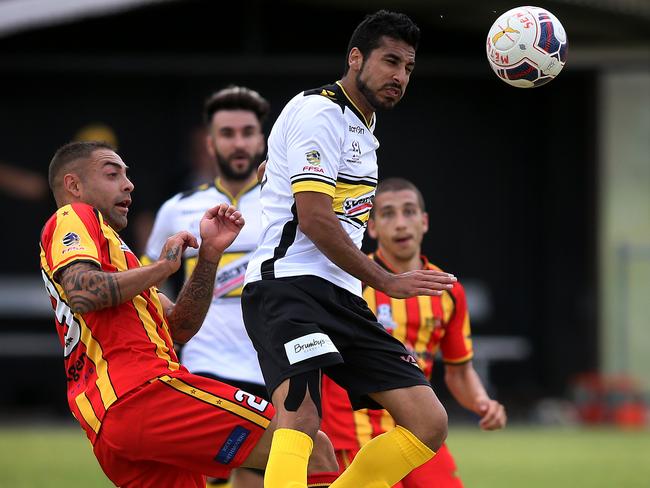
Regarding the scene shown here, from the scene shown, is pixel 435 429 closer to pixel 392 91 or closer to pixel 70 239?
pixel 392 91

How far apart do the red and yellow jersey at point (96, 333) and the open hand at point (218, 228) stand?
1.46 feet

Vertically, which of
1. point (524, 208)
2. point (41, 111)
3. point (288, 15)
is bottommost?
point (524, 208)

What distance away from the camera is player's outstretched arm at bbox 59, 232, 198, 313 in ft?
16.9

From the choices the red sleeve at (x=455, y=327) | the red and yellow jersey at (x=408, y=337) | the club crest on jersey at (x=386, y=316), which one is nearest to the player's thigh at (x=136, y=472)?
the red and yellow jersey at (x=408, y=337)

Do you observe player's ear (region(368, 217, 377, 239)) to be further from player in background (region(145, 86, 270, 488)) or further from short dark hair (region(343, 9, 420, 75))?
short dark hair (region(343, 9, 420, 75))

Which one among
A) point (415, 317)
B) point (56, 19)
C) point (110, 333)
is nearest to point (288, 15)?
point (56, 19)

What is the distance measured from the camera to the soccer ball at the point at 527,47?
237 inches

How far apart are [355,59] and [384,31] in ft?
0.63

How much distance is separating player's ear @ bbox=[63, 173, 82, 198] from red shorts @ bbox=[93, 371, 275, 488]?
0.96m

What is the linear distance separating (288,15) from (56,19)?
343cm

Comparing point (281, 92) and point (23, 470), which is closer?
point (23, 470)

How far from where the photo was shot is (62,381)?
17.2 m

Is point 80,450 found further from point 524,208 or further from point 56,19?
point 524,208

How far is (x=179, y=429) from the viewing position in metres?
5.30
